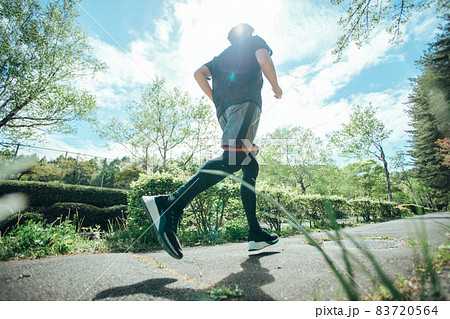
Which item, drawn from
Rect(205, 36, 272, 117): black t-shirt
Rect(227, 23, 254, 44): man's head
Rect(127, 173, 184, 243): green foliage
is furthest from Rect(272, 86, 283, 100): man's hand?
Rect(127, 173, 184, 243): green foliage

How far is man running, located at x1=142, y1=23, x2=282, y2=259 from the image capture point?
1667mm

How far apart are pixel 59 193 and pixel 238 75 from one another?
43.7ft

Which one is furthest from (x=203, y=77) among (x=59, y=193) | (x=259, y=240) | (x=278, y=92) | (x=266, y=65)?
(x=59, y=193)

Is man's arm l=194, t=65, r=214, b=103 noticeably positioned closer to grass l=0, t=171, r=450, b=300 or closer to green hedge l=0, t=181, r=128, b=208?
grass l=0, t=171, r=450, b=300

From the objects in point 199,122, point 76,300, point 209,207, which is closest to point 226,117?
point 76,300

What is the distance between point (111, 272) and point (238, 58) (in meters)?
2.19

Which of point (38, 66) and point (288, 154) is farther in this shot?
point (288, 154)

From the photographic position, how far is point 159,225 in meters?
1.55

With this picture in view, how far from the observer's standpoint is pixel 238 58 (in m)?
2.11

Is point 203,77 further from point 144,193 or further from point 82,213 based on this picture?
point 82,213

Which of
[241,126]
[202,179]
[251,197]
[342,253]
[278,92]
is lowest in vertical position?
[342,253]
